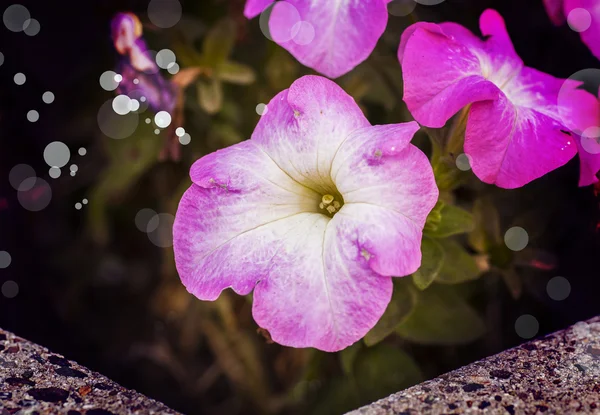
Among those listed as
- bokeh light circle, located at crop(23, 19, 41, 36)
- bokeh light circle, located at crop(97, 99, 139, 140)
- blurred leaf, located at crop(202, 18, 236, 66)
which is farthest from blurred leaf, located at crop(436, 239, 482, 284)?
bokeh light circle, located at crop(23, 19, 41, 36)

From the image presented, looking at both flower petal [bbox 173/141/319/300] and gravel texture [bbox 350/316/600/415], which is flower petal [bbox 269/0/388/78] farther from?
gravel texture [bbox 350/316/600/415]

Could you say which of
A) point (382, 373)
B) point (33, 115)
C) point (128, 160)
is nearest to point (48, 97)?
point (33, 115)

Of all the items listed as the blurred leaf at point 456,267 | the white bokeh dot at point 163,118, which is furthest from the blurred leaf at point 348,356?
the white bokeh dot at point 163,118

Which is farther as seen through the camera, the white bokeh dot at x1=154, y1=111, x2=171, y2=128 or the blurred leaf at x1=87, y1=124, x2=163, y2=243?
the blurred leaf at x1=87, y1=124, x2=163, y2=243

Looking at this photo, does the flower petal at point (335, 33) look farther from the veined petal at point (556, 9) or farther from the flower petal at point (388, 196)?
the veined petal at point (556, 9)

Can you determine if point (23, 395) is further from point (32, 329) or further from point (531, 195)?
point (531, 195)

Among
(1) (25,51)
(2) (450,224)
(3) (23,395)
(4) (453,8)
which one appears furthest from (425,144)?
(1) (25,51)
